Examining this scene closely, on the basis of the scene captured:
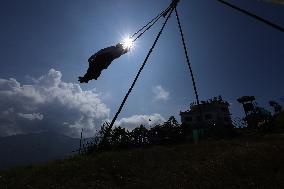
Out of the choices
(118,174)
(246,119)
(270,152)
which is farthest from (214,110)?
(118,174)

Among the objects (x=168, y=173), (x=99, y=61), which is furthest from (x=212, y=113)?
(x=99, y=61)

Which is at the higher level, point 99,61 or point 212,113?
point 212,113

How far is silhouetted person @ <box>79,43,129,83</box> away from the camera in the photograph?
975 centimetres

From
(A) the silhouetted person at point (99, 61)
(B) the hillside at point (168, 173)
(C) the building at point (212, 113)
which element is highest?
(C) the building at point (212, 113)

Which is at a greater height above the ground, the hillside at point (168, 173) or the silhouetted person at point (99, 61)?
the silhouetted person at point (99, 61)

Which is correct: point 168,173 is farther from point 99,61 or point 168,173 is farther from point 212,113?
point 212,113

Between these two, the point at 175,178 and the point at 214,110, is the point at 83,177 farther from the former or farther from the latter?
the point at 214,110

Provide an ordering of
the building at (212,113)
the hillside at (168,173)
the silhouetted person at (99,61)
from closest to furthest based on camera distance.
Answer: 1. the silhouetted person at (99,61)
2. the hillside at (168,173)
3. the building at (212,113)

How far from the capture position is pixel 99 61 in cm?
978

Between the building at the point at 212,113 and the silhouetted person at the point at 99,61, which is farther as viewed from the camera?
the building at the point at 212,113

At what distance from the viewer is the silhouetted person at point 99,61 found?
9.75 m

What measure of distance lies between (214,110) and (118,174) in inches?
2514

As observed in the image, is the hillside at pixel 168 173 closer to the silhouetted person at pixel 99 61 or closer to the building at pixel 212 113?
the silhouetted person at pixel 99 61

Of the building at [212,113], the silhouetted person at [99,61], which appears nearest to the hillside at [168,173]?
the silhouetted person at [99,61]
